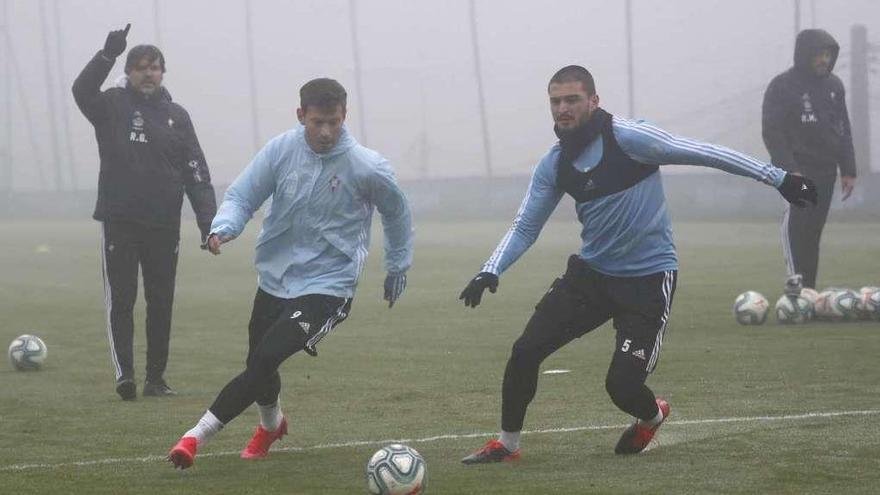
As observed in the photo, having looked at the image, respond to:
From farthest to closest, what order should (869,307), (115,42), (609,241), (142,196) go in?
1. (869,307)
2. (142,196)
3. (115,42)
4. (609,241)

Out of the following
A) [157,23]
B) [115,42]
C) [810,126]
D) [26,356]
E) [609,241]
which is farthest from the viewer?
[157,23]

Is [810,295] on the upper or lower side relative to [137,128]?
lower

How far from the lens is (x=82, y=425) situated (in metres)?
10.7

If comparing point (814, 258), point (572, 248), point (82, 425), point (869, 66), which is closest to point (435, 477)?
point (82, 425)

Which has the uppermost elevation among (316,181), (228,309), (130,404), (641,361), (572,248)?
(316,181)

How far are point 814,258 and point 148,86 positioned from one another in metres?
7.60

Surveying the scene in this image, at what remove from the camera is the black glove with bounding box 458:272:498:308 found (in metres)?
8.49

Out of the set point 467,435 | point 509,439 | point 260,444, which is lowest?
point 467,435

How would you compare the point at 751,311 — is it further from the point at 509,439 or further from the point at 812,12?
the point at 812,12

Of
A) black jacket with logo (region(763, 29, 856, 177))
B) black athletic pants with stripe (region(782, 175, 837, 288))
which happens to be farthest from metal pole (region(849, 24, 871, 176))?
black jacket with logo (region(763, 29, 856, 177))

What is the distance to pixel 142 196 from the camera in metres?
12.2

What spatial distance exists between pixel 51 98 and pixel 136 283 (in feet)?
270

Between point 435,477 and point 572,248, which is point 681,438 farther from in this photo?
point 572,248

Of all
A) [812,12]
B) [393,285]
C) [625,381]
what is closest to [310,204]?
[393,285]
